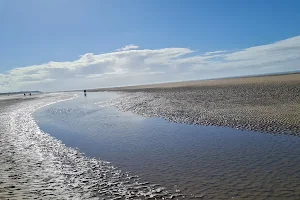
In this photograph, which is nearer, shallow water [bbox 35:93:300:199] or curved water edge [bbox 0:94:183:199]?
curved water edge [bbox 0:94:183:199]

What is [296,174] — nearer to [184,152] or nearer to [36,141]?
[184,152]

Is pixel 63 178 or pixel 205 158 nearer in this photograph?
pixel 63 178

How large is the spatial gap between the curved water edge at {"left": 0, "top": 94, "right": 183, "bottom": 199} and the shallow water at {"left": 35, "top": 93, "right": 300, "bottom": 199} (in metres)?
0.82

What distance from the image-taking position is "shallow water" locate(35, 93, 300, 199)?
984cm

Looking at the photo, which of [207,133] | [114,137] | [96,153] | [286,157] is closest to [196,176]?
[286,157]

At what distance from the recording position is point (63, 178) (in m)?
11.5

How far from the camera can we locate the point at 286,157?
506 inches

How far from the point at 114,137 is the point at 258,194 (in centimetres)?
1340

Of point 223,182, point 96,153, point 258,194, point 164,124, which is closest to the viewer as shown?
point 258,194

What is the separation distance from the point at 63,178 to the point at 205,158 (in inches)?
300

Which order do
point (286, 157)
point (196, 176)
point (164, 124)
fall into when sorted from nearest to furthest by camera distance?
1. point (196, 176)
2. point (286, 157)
3. point (164, 124)

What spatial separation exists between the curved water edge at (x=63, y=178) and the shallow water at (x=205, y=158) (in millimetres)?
819

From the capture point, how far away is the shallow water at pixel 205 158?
32.3ft

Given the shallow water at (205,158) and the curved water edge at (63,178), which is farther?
the shallow water at (205,158)
